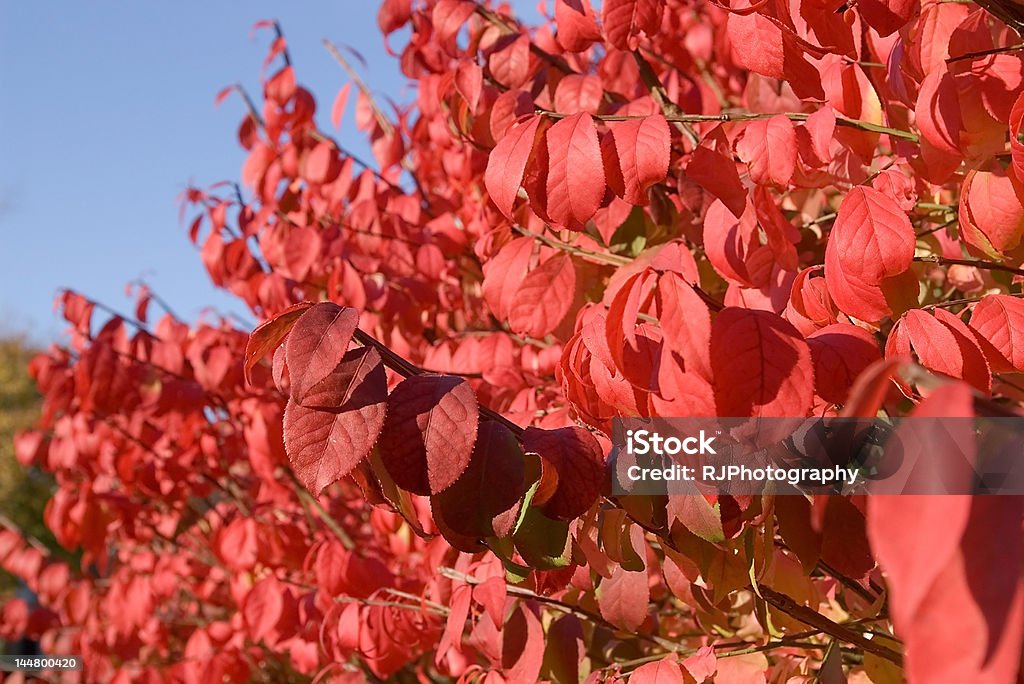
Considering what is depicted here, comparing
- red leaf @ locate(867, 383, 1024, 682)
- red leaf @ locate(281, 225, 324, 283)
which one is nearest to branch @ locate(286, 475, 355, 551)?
red leaf @ locate(281, 225, 324, 283)

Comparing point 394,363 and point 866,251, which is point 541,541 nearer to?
point 394,363

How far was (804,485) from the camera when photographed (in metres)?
0.78

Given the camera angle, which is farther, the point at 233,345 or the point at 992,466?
the point at 233,345

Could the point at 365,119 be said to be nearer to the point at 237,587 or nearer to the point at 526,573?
the point at 237,587

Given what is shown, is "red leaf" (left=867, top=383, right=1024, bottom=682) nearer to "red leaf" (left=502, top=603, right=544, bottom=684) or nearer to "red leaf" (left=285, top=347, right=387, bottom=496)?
"red leaf" (left=285, top=347, right=387, bottom=496)

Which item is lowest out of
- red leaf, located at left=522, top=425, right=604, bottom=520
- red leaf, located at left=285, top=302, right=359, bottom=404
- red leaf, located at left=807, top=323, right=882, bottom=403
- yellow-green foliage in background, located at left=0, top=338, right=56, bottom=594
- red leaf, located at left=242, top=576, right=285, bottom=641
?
yellow-green foliage in background, located at left=0, top=338, right=56, bottom=594

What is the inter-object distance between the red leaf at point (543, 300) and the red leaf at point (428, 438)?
589 millimetres

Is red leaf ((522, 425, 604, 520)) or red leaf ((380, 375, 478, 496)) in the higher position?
red leaf ((380, 375, 478, 496))

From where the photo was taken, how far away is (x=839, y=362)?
0.75 metres

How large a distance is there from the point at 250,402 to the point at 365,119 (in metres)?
0.89

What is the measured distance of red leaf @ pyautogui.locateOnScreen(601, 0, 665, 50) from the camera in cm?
114

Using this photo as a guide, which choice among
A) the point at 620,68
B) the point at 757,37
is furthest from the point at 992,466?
the point at 620,68

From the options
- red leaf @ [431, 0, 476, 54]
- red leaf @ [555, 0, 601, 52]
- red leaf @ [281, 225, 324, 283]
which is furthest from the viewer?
red leaf @ [281, 225, 324, 283]

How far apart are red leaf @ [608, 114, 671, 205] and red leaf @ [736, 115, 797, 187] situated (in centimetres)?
11
